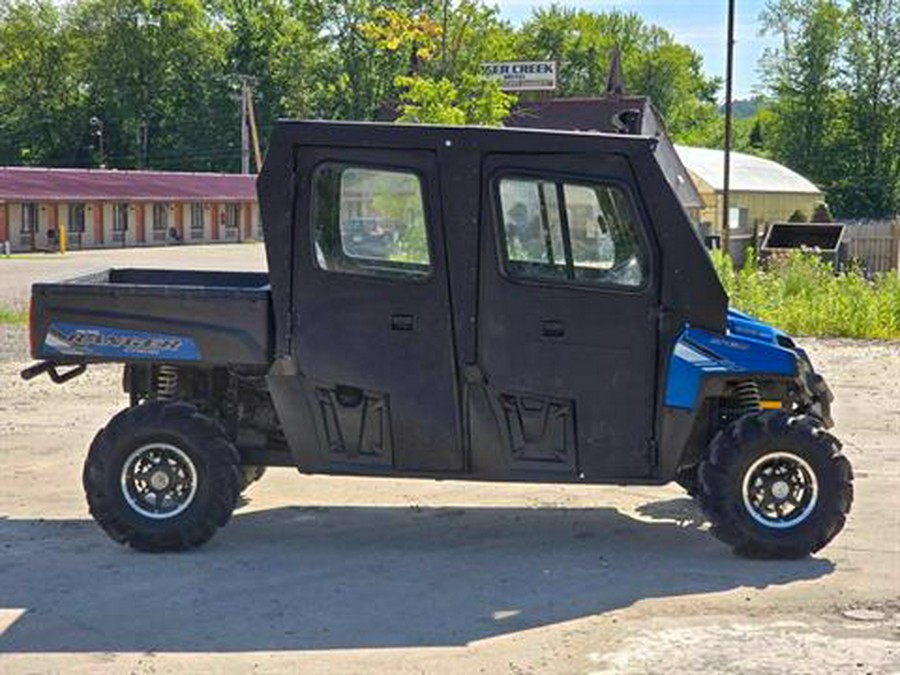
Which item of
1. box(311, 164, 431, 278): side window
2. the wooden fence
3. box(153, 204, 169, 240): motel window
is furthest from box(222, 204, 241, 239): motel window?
box(311, 164, 431, 278): side window

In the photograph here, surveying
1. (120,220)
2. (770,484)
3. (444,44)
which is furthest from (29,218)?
(770,484)

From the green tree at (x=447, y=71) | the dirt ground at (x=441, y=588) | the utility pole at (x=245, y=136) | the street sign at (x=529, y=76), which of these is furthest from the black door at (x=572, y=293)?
the utility pole at (x=245, y=136)

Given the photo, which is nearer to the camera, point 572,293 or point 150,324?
point 572,293

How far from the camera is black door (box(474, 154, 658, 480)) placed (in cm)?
700

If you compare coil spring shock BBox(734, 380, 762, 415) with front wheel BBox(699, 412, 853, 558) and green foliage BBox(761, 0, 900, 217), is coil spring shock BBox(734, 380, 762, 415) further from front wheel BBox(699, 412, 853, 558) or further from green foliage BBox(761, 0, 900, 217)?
green foliage BBox(761, 0, 900, 217)

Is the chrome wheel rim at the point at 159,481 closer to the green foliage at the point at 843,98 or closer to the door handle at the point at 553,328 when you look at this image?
the door handle at the point at 553,328

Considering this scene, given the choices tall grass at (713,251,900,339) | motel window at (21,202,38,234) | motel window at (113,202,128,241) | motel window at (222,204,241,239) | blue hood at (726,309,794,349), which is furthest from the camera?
motel window at (222,204,241,239)

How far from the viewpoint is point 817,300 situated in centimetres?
1931

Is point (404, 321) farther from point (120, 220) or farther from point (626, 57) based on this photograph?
point (626, 57)

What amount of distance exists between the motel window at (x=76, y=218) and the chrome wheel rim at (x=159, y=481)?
55613 mm

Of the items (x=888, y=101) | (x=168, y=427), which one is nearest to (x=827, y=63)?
(x=888, y=101)

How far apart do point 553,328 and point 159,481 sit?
2.33 m

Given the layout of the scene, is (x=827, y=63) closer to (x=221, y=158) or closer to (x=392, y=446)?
(x=221, y=158)

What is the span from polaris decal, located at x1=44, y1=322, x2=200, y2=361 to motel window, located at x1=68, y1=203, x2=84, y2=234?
5547 cm
